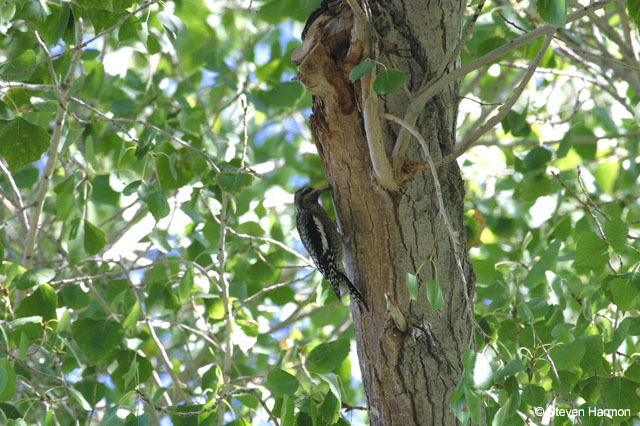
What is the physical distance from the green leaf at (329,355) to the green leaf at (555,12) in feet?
4.80

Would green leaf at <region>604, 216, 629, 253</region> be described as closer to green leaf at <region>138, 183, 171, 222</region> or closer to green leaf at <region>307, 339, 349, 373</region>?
green leaf at <region>307, 339, 349, 373</region>

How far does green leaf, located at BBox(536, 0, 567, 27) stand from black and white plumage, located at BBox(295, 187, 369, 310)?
143 centimetres

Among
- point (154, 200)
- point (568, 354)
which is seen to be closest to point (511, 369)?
point (568, 354)

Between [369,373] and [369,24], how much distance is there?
3.47 feet

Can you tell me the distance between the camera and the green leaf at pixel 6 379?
1940mm

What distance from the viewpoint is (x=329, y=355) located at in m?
2.47

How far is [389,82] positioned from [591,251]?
0.97 meters

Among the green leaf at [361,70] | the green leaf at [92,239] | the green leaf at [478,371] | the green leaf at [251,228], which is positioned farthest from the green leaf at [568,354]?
the green leaf at [92,239]

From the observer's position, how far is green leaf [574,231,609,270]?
2.07m

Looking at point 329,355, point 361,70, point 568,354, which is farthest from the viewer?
point 329,355

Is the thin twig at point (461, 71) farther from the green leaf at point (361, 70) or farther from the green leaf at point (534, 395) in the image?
the green leaf at point (534, 395)

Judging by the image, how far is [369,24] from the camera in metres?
1.77

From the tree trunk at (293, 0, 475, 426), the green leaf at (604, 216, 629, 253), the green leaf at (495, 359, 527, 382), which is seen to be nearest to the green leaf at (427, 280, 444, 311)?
the green leaf at (495, 359, 527, 382)

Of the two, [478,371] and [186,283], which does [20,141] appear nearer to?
[186,283]
